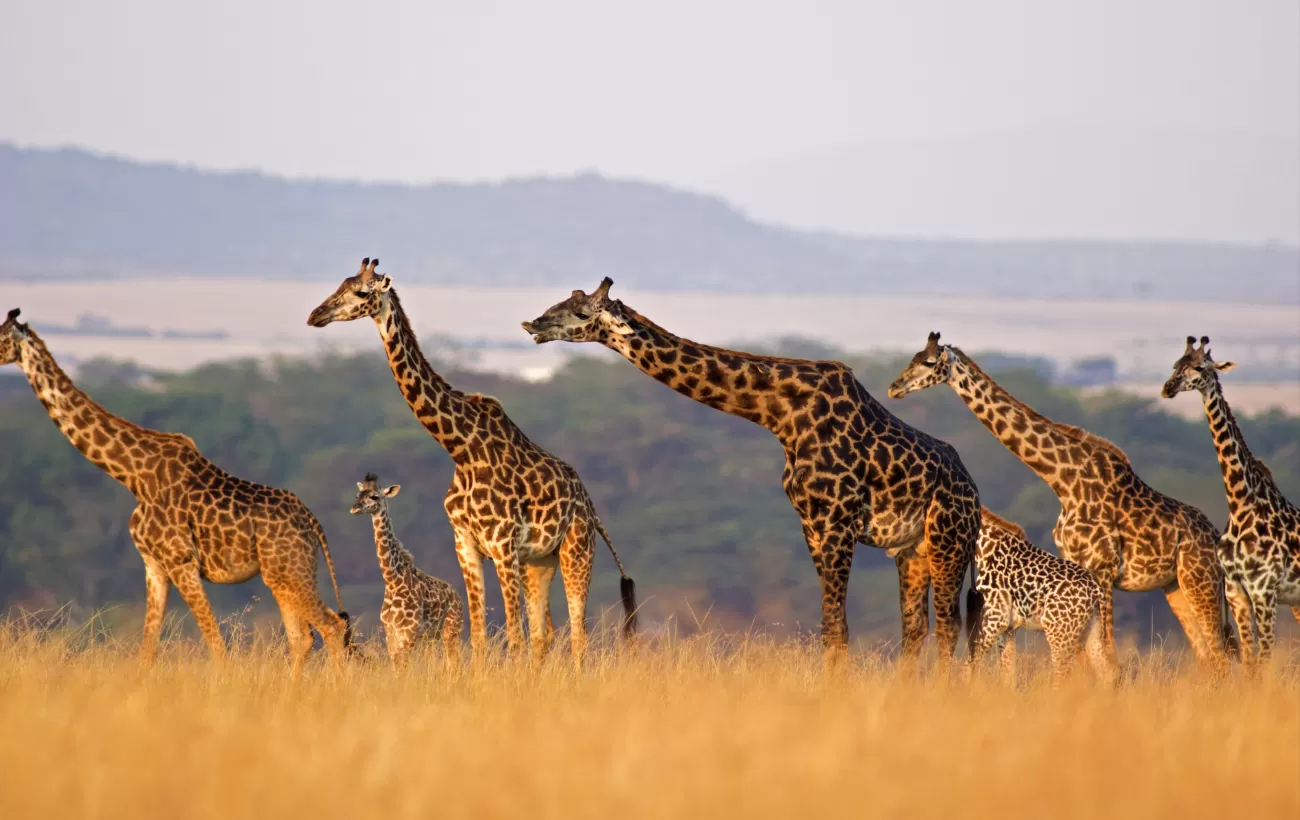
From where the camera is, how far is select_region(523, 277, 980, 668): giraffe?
10.2 metres

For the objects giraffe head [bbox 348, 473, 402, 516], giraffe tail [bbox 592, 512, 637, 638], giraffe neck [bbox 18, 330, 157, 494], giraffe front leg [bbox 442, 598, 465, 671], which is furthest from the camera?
giraffe front leg [bbox 442, 598, 465, 671]

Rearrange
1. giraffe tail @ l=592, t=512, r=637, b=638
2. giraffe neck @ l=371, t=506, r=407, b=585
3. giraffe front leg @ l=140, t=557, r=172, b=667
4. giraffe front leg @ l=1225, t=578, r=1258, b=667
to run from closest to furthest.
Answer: giraffe front leg @ l=140, t=557, r=172, b=667 → giraffe front leg @ l=1225, t=578, r=1258, b=667 → giraffe tail @ l=592, t=512, r=637, b=638 → giraffe neck @ l=371, t=506, r=407, b=585

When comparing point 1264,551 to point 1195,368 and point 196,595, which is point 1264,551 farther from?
point 196,595

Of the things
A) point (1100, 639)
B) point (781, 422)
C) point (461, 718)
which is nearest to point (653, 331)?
point (781, 422)

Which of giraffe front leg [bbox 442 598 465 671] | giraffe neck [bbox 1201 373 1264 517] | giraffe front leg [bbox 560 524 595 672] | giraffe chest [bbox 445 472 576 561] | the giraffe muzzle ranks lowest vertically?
giraffe front leg [bbox 442 598 465 671]

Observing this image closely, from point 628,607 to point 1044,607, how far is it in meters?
2.78

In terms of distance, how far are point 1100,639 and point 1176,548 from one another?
82cm

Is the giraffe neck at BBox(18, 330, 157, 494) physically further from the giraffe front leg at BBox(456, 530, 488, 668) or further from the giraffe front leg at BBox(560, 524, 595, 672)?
the giraffe front leg at BBox(560, 524, 595, 672)

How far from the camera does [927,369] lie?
11.6m

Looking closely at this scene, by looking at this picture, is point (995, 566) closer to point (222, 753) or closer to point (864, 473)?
point (864, 473)

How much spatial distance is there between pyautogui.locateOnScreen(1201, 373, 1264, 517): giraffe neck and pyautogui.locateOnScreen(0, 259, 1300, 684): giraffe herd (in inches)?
0.6

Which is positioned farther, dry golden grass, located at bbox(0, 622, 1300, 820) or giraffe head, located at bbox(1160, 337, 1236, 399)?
giraffe head, located at bbox(1160, 337, 1236, 399)

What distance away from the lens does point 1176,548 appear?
11828 mm

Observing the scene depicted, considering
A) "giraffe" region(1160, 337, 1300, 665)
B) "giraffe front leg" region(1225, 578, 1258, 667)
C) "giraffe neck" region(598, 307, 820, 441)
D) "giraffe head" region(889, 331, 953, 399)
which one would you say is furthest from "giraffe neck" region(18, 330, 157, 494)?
"giraffe front leg" region(1225, 578, 1258, 667)
